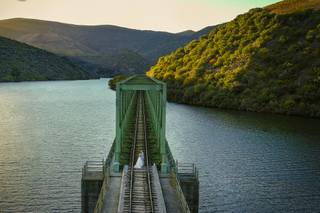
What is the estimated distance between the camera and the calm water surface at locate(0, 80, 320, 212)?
3909 cm

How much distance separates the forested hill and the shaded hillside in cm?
787

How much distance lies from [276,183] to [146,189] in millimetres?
21453

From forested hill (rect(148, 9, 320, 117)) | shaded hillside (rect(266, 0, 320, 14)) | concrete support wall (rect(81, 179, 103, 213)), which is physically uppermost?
shaded hillside (rect(266, 0, 320, 14))

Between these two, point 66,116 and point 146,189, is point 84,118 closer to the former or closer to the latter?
point 66,116

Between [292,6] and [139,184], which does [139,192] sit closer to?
[139,184]

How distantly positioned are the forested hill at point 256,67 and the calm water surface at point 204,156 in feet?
33.2

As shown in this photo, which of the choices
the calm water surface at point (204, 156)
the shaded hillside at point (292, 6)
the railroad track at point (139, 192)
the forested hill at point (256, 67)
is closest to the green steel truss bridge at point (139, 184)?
the railroad track at point (139, 192)

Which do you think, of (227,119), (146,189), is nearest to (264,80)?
(227,119)

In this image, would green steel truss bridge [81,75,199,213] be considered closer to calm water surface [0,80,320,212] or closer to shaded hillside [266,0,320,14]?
calm water surface [0,80,320,212]

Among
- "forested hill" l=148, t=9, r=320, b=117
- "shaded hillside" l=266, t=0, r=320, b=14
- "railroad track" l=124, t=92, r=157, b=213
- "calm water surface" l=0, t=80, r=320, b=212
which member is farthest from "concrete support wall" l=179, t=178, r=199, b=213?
"shaded hillside" l=266, t=0, r=320, b=14

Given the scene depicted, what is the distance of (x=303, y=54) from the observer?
11206 cm

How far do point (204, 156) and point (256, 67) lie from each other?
216 feet

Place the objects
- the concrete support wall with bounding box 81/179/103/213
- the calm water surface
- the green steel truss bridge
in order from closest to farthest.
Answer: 1. the green steel truss bridge
2. the concrete support wall with bounding box 81/179/103/213
3. the calm water surface

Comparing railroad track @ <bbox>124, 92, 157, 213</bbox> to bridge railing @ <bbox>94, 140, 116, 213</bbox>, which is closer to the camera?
bridge railing @ <bbox>94, 140, 116, 213</bbox>
